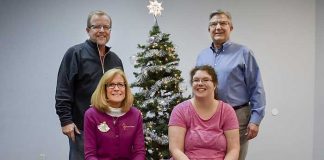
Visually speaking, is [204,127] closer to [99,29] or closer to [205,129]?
[205,129]

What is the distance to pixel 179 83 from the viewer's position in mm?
2840

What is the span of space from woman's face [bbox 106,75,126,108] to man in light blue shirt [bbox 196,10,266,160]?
2.28 ft

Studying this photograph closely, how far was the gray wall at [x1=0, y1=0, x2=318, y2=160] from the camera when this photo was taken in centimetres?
391

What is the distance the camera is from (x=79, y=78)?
2.40 m

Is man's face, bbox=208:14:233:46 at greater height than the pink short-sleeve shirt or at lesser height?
greater

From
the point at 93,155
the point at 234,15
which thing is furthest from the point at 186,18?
the point at 93,155

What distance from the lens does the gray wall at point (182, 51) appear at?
3.91 m

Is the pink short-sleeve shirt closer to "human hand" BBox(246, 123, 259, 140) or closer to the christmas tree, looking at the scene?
"human hand" BBox(246, 123, 259, 140)
